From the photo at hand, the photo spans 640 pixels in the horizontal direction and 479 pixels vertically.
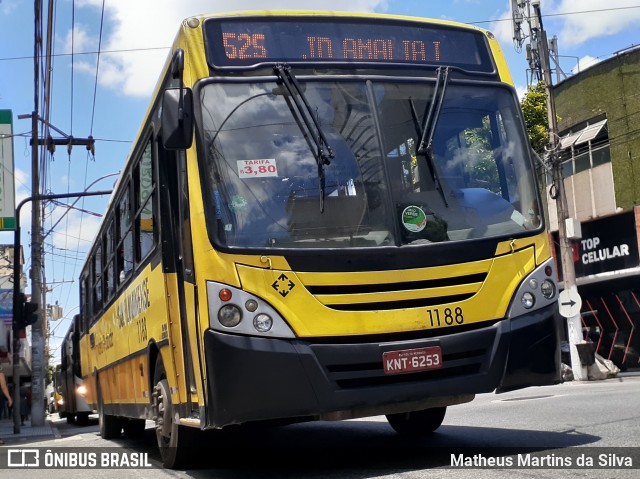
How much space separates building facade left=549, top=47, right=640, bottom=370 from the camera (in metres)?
25.0

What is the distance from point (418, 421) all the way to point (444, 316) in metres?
3.03

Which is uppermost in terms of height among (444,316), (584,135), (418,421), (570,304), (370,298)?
(584,135)

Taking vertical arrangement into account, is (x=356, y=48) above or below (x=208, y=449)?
above

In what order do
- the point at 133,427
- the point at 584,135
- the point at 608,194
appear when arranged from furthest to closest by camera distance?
the point at 584,135 < the point at 608,194 < the point at 133,427

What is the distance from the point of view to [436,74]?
7.07m

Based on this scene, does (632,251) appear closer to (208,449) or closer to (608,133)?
(608,133)

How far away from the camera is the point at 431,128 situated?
6.77 metres

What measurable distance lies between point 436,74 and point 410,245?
1550 mm

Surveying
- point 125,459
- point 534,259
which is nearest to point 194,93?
point 534,259

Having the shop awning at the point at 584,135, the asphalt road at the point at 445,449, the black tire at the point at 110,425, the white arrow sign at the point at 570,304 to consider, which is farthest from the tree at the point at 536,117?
the black tire at the point at 110,425

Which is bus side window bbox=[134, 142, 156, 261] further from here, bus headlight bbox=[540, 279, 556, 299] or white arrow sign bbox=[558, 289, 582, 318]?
white arrow sign bbox=[558, 289, 582, 318]

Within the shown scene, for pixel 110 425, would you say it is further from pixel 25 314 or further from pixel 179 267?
pixel 179 267

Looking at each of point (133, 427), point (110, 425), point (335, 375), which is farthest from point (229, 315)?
point (110, 425)

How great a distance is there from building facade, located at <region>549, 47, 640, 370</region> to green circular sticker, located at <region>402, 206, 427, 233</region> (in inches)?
773
